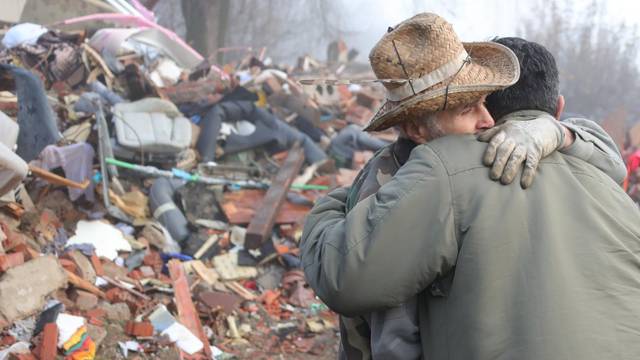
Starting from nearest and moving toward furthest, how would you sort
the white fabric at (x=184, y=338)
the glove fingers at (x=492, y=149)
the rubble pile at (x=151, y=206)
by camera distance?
the glove fingers at (x=492, y=149)
the rubble pile at (x=151, y=206)
the white fabric at (x=184, y=338)

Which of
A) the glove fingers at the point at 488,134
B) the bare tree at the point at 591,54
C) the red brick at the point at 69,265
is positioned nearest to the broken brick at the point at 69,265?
the red brick at the point at 69,265

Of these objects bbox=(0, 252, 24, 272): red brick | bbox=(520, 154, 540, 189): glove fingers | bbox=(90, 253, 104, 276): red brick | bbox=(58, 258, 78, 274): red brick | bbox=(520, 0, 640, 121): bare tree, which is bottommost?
bbox=(520, 0, 640, 121): bare tree

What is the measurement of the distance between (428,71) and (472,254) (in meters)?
0.49

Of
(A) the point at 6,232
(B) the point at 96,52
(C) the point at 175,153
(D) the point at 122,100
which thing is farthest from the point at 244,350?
(B) the point at 96,52

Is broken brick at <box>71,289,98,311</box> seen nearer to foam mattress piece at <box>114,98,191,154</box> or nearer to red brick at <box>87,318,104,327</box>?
red brick at <box>87,318,104,327</box>

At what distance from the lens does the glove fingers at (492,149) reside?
1526 millimetres

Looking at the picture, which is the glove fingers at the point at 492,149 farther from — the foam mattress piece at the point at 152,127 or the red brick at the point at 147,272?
the foam mattress piece at the point at 152,127

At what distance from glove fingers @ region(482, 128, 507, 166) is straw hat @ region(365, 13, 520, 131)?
144 mm

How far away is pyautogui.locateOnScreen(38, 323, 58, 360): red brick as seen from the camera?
403cm

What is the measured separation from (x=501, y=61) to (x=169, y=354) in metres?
3.64

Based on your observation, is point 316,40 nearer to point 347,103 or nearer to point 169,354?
point 347,103

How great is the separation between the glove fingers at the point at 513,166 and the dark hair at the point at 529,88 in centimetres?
31

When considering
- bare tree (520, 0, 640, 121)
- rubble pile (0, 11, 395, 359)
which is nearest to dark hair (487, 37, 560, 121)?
rubble pile (0, 11, 395, 359)

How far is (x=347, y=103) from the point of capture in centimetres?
1232
